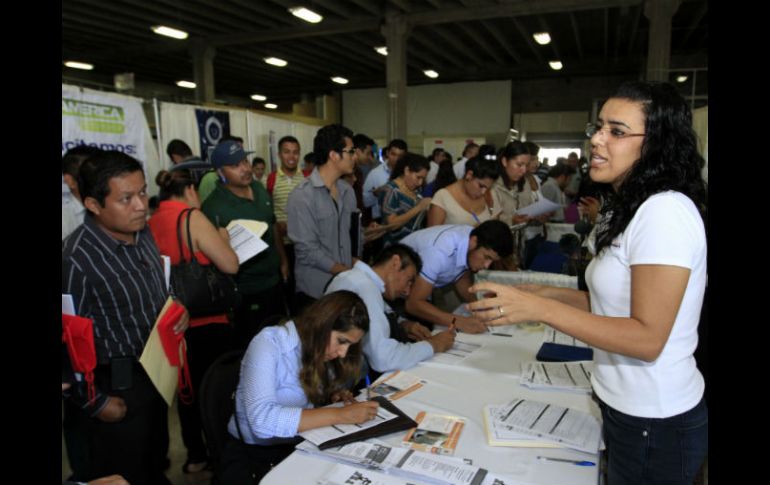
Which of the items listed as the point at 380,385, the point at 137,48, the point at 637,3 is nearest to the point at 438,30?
the point at 637,3

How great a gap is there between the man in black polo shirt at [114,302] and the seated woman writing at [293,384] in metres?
0.35

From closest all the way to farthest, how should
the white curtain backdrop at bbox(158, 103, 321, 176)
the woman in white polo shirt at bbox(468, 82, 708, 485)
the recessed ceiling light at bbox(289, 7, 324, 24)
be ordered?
the woman in white polo shirt at bbox(468, 82, 708, 485), the white curtain backdrop at bbox(158, 103, 321, 176), the recessed ceiling light at bbox(289, 7, 324, 24)

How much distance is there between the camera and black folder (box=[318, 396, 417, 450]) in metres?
1.36

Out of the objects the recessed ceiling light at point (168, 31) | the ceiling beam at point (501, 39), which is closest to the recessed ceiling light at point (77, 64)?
the recessed ceiling light at point (168, 31)

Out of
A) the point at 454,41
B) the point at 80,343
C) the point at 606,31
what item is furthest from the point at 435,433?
the point at 606,31

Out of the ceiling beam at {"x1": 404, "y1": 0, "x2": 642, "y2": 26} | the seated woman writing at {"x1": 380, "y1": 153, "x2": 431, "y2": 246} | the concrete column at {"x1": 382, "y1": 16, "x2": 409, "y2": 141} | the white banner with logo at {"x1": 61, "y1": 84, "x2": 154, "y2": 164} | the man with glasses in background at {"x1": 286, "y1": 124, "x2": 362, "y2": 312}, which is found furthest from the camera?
the concrete column at {"x1": 382, "y1": 16, "x2": 409, "y2": 141}

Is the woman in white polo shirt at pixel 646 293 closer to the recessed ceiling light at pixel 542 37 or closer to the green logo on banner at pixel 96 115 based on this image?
the green logo on banner at pixel 96 115

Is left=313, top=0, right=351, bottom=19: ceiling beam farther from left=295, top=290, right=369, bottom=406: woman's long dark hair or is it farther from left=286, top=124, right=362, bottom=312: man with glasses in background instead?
left=295, top=290, right=369, bottom=406: woman's long dark hair

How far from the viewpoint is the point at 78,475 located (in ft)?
6.72

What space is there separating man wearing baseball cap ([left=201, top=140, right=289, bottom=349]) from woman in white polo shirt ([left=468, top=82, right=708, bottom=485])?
2032 mm

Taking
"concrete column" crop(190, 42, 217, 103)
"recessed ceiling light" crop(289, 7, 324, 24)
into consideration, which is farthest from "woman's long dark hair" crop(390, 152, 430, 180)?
"concrete column" crop(190, 42, 217, 103)

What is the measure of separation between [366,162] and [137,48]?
Answer: 6.88 m

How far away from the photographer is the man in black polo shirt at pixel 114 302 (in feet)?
5.25

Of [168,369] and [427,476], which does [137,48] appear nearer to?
[168,369]
